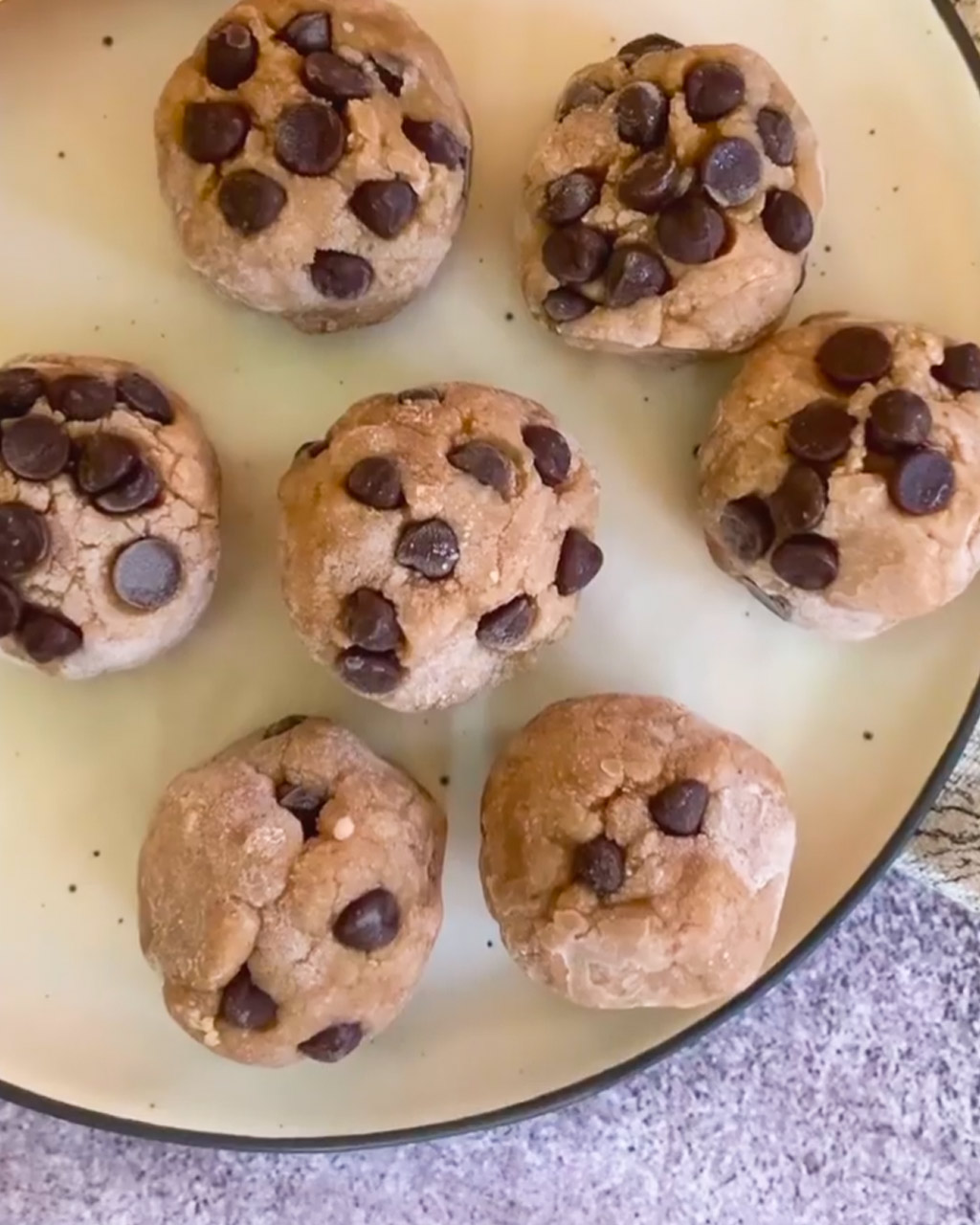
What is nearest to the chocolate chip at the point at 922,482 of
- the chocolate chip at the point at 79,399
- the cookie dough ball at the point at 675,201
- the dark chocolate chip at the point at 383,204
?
the cookie dough ball at the point at 675,201

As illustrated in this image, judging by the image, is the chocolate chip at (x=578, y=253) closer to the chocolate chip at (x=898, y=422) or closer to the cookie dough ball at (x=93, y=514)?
the chocolate chip at (x=898, y=422)

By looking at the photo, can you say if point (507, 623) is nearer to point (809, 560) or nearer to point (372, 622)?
point (372, 622)

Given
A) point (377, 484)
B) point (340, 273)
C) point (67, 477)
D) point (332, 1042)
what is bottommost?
point (332, 1042)

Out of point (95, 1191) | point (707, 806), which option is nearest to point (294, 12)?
point (707, 806)

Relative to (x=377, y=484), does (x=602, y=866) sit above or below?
below

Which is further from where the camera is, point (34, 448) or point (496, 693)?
point (496, 693)

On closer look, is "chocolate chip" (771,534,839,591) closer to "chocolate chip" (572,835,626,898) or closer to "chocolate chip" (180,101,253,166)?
"chocolate chip" (572,835,626,898)

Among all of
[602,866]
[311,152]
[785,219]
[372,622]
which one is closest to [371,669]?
[372,622]
